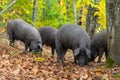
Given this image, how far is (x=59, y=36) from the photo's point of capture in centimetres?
1307

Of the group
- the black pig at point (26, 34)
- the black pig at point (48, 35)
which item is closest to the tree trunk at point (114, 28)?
the black pig at point (26, 34)

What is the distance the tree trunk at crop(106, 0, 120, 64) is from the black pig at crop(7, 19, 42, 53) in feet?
22.6

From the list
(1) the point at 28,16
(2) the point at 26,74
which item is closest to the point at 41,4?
(1) the point at 28,16

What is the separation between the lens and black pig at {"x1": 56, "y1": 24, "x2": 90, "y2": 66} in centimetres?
1202

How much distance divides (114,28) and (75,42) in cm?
314

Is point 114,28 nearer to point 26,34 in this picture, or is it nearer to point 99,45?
A: point 99,45

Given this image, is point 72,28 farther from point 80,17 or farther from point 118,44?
point 80,17

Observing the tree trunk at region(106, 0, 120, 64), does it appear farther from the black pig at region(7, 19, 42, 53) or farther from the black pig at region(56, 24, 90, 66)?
the black pig at region(7, 19, 42, 53)

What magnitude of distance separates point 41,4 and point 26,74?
20751 millimetres

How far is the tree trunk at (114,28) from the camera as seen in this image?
9.23m

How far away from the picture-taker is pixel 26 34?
54.6ft

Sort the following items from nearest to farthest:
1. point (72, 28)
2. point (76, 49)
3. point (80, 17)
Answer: point (76, 49)
point (72, 28)
point (80, 17)

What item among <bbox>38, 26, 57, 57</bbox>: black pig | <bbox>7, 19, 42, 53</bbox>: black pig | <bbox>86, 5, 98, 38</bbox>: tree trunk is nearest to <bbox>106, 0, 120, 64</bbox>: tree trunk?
<bbox>7, 19, 42, 53</bbox>: black pig

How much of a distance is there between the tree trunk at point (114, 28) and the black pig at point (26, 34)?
689 cm
